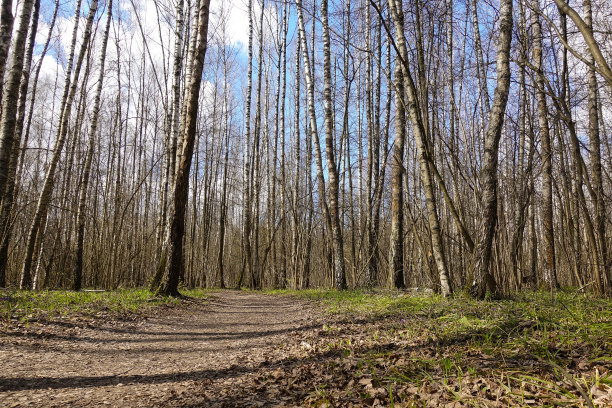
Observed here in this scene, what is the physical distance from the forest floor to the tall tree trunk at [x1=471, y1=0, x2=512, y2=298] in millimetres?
473

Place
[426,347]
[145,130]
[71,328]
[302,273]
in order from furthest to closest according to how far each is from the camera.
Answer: [145,130]
[302,273]
[71,328]
[426,347]

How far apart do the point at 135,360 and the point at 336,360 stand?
211cm

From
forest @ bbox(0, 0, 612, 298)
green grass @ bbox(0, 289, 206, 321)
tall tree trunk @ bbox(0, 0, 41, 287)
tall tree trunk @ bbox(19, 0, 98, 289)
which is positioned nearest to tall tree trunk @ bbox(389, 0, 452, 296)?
forest @ bbox(0, 0, 612, 298)

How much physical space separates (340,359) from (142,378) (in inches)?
68.6

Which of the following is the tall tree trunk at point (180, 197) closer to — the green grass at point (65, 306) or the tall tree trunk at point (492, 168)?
the green grass at point (65, 306)

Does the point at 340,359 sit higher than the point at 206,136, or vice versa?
the point at 206,136

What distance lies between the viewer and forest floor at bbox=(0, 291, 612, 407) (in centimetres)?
204

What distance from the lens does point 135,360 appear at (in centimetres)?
355

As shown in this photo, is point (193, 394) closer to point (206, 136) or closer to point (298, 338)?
point (298, 338)

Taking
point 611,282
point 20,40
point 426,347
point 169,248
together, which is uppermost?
point 20,40

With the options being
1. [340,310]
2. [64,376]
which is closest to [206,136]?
[340,310]

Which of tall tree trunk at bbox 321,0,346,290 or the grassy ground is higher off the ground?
tall tree trunk at bbox 321,0,346,290

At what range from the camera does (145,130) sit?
19984 millimetres

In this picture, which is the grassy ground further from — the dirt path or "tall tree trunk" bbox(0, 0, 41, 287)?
"tall tree trunk" bbox(0, 0, 41, 287)
